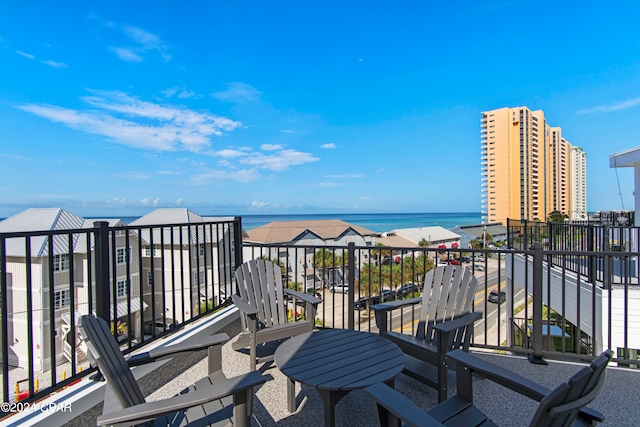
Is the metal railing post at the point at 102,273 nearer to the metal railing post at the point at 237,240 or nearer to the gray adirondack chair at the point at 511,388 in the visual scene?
the metal railing post at the point at 237,240

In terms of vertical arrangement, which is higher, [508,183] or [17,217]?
[508,183]

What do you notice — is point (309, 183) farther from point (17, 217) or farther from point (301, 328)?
point (301, 328)

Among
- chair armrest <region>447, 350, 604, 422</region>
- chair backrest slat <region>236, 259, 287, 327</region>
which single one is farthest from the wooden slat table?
chair backrest slat <region>236, 259, 287, 327</region>

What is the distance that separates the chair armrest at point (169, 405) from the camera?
3.88 feet

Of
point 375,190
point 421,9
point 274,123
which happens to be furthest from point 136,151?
point 421,9

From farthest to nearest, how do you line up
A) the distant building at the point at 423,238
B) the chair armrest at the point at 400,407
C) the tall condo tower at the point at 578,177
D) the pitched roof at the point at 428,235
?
1. the pitched roof at the point at 428,235
2. the distant building at the point at 423,238
3. the tall condo tower at the point at 578,177
4. the chair armrest at the point at 400,407

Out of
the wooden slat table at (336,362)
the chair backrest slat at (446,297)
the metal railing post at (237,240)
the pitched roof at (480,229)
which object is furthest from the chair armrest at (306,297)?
the pitched roof at (480,229)

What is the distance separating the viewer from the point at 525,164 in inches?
1296

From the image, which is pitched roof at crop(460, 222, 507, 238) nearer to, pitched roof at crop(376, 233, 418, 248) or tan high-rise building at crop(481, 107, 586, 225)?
tan high-rise building at crop(481, 107, 586, 225)

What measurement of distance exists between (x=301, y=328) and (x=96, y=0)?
23136 mm

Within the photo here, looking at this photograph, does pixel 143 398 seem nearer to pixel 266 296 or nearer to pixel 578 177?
pixel 266 296

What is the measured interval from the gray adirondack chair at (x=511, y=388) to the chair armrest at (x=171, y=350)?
100 cm

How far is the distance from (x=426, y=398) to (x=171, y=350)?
1.83 metres

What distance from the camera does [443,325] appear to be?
222 cm
